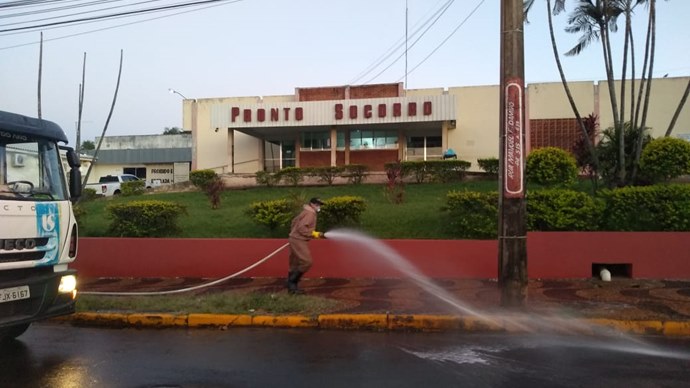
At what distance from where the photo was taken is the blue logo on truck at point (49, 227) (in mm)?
5918

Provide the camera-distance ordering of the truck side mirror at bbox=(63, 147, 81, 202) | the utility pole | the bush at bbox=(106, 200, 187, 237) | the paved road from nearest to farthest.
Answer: the paved road → the truck side mirror at bbox=(63, 147, 81, 202) → the utility pole → the bush at bbox=(106, 200, 187, 237)

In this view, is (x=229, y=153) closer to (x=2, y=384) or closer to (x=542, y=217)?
(x=542, y=217)

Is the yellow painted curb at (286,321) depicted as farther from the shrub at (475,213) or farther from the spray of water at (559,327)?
the shrub at (475,213)

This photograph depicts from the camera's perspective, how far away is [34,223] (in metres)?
5.83

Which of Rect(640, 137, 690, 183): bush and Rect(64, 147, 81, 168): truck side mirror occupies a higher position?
Rect(640, 137, 690, 183): bush

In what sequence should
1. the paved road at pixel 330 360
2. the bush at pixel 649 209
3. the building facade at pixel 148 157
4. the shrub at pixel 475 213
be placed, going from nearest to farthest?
the paved road at pixel 330 360 < the bush at pixel 649 209 < the shrub at pixel 475 213 < the building facade at pixel 148 157

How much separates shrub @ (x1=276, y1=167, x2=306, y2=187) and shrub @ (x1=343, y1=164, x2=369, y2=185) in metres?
1.83

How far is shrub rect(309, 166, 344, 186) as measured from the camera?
22375mm

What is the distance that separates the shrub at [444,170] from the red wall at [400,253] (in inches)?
424

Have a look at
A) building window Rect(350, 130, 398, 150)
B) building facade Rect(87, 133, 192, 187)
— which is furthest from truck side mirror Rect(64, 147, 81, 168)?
building facade Rect(87, 133, 192, 187)

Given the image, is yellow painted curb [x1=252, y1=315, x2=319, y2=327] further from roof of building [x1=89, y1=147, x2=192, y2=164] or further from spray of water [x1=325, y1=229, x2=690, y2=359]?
roof of building [x1=89, y1=147, x2=192, y2=164]

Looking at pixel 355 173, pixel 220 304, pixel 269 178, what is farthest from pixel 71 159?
pixel 269 178

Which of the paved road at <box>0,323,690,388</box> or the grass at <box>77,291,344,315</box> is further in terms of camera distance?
the grass at <box>77,291,344,315</box>

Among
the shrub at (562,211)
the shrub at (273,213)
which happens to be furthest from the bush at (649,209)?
the shrub at (273,213)
